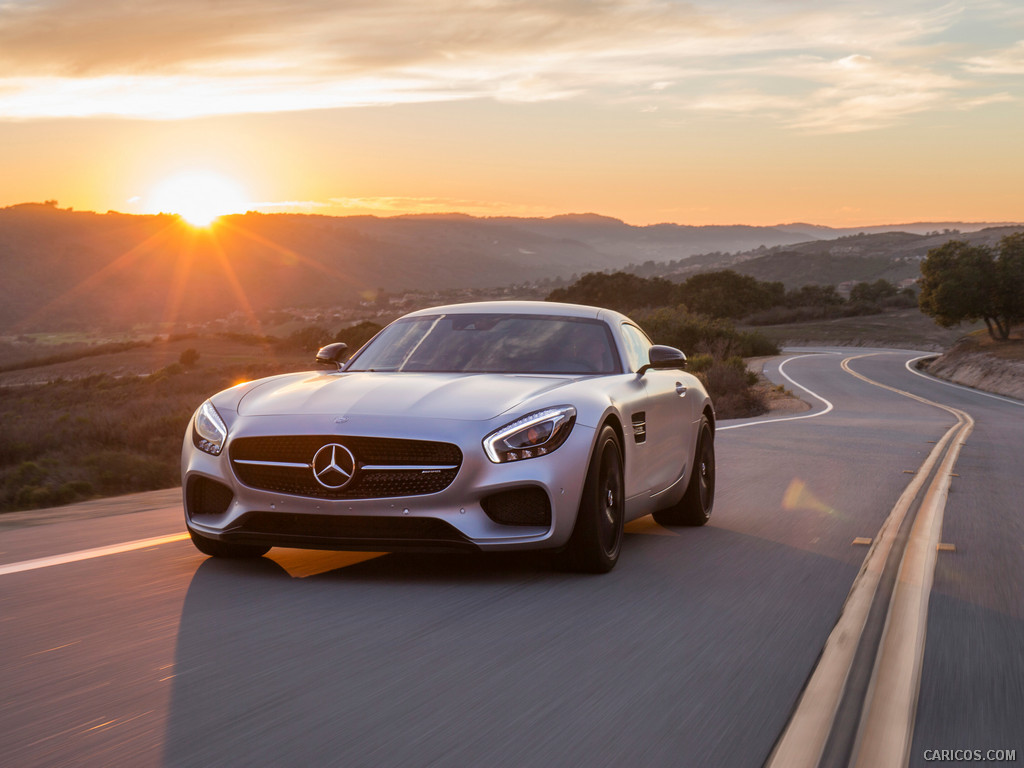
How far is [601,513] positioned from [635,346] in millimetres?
2102

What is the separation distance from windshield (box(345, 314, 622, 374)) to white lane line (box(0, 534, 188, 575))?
5.07ft

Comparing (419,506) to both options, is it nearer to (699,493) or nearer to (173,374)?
(699,493)

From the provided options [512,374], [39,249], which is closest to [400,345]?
[512,374]

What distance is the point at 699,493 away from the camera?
28.6ft

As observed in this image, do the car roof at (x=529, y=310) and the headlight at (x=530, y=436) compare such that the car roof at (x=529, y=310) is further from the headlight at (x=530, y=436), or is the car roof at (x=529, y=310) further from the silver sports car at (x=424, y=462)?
the headlight at (x=530, y=436)

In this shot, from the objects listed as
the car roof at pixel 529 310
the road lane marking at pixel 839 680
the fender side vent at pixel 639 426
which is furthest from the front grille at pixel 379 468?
the car roof at pixel 529 310

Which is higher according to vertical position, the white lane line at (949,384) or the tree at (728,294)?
the tree at (728,294)

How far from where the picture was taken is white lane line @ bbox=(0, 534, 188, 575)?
247 inches

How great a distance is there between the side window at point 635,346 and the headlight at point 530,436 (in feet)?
5.39

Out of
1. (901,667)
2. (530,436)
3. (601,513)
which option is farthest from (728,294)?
(901,667)

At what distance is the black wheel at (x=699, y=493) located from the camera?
8641 mm

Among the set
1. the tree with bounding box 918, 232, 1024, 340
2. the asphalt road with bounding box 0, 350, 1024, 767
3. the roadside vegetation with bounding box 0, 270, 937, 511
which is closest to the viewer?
the asphalt road with bounding box 0, 350, 1024, 767

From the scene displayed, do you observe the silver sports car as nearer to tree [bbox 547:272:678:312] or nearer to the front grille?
the front grille

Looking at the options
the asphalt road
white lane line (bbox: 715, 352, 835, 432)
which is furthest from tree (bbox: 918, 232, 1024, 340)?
the asphalt road
